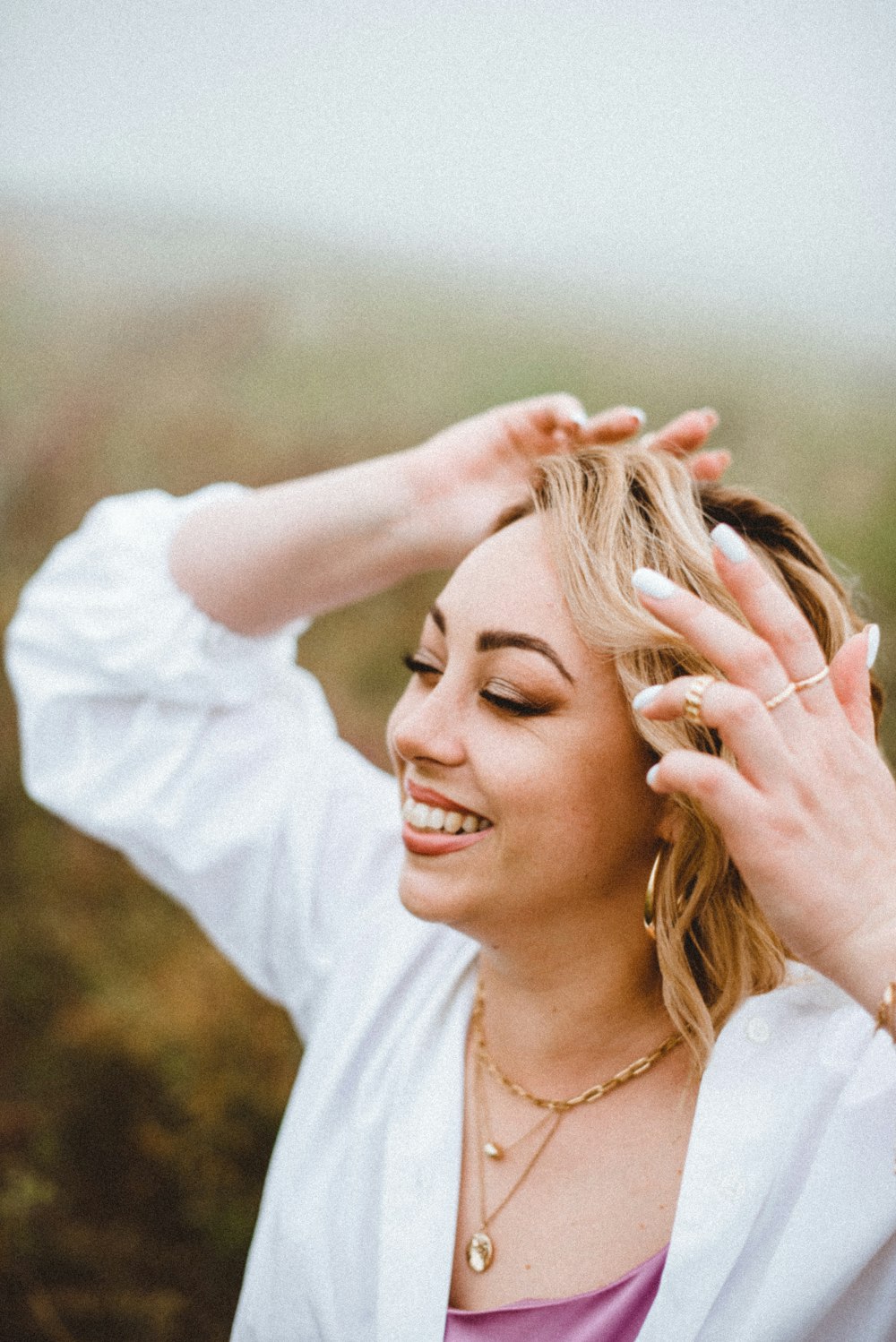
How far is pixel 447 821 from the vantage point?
123 cm

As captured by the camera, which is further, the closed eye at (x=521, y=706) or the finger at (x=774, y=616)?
the closed eye at (x=521, y=706)

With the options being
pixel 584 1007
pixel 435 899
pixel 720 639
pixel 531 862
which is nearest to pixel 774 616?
pixel 720 639

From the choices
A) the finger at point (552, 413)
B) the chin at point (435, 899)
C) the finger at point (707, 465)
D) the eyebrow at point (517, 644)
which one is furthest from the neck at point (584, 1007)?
the finger at point (552, 413)

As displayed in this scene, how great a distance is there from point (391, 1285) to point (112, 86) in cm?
316

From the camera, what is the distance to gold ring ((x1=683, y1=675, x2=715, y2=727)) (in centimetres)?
89

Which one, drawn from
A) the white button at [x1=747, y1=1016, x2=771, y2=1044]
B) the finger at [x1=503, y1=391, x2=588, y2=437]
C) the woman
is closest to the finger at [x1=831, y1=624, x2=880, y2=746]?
the woman

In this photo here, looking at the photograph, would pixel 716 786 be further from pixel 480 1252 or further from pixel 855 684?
pixel 480 1252

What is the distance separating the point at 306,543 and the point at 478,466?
0.33m

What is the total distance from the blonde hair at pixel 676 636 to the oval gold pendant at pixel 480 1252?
0.36m

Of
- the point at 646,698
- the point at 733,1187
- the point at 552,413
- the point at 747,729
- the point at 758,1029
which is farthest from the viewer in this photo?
the point at 552,413

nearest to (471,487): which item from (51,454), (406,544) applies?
(406,544)

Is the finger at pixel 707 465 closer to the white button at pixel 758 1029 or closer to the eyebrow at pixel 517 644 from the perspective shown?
the eyebrow at pixel 517 644

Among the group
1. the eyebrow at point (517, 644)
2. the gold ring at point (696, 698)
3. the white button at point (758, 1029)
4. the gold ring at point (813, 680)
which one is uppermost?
the gold ring at point (813, 680)

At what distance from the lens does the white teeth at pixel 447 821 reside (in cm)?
122
